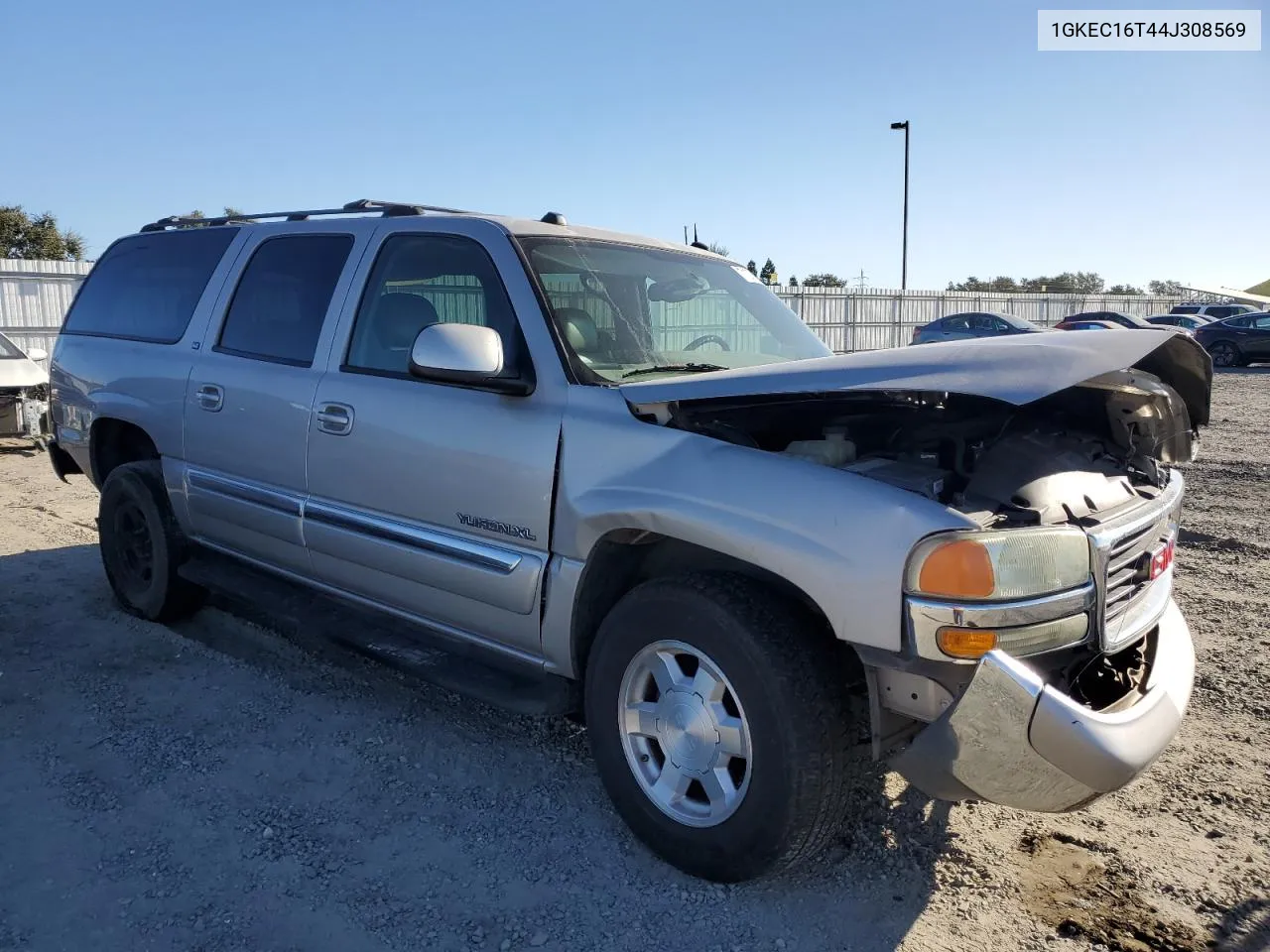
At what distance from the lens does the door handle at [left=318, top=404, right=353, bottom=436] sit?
3758mm

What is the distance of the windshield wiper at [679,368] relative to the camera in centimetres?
340

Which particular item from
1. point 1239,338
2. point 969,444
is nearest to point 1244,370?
point 1239,338

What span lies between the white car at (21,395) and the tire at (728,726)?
11.0 m

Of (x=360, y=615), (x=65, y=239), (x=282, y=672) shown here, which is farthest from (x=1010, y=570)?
(x=65, y=239)

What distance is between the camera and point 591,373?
10.5ft

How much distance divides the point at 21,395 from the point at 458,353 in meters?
10.6

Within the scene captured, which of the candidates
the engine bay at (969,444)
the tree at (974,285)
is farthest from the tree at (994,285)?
the engine bay at (969,444)

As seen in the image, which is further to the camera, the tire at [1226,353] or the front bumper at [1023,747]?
the tire at [1226,353]

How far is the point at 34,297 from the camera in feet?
60.2

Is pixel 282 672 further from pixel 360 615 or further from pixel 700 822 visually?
A: pixel 700 822

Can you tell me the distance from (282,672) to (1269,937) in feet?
12.8

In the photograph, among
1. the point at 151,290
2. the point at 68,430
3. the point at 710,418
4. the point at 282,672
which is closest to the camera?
the point at 710,418

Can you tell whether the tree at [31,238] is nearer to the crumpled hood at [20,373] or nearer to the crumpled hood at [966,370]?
the crumpled hood at [20,373]

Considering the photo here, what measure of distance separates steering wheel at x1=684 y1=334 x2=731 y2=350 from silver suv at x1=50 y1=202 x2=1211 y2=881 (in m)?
0.03
